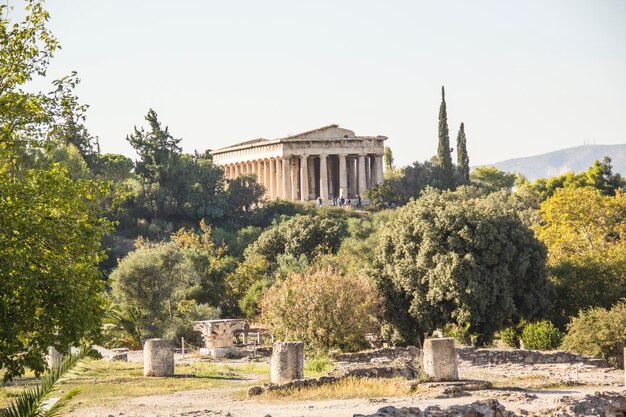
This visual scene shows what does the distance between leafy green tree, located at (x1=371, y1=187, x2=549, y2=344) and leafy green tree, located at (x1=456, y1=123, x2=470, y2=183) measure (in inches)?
2236

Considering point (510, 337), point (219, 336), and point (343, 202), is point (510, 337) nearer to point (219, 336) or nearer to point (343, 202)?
point (219, 336)

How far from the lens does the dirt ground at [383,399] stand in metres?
24.5

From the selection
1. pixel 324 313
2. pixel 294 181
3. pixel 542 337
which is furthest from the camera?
pixel 294 181

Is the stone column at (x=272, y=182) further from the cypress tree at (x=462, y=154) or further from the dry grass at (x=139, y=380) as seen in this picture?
the dry grass at (x=139, y=380)

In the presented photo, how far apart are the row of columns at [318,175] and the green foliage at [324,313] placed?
5892 centimetres

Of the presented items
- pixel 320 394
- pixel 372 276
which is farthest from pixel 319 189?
pixel 320 394

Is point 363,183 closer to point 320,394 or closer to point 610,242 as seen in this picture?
point 610,242

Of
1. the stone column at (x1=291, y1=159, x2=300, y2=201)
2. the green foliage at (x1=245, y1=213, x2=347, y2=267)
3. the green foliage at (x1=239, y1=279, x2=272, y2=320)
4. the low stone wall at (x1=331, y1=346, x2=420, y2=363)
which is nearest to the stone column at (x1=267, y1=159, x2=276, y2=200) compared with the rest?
the stone column at (x1=291, y1=159, x2=300, y2=201)

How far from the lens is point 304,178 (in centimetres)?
10331

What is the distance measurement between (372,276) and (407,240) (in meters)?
1.92

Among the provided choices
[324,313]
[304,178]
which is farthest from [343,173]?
[324,313]

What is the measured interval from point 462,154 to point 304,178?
14.0 metres

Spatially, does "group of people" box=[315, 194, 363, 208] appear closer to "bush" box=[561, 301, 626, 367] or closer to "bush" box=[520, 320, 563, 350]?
"bush" box=[520, 320, 563, 350]

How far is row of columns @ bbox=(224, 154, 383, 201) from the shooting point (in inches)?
4077
